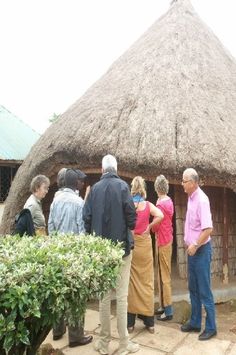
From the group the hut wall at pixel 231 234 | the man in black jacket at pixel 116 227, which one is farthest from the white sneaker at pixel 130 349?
the hut wall at pixel 231 234

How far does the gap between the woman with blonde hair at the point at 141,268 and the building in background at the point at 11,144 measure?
371 inches

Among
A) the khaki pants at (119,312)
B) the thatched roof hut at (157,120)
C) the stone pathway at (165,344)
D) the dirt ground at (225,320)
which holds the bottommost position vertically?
the stone pathway at (165,344)

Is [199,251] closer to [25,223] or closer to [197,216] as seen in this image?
[197,216]

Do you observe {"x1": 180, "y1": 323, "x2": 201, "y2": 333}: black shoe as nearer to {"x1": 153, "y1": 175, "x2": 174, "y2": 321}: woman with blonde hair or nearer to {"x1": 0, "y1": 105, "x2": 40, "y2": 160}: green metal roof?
{"x1": 153, "y1": 175, "x2": 174, "y2": 321}: woman with blonde hair

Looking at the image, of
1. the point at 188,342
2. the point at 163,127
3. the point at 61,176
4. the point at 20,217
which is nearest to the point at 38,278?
the point at 20,217

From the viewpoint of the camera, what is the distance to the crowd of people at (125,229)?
3.83 meters

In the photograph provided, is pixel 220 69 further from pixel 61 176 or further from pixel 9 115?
pixel 9 115

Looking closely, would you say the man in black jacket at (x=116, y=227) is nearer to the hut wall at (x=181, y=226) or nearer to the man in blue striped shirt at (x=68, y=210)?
the man in blue striped shirt at (x=68, y=210)

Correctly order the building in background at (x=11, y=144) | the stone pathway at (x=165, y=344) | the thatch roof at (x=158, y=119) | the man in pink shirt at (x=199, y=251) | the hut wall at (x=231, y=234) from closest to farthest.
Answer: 1. the stone pathway at (x=165, y=344)
2. the man in pink shirt at (x=199, y=251)
3. the thatch roof at (x=158, y=119)
4. the hut wall at (x=231, y=234)
5. the building in background at (x=11, y=144)

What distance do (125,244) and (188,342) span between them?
1.41 meters

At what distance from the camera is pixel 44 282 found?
2.59m

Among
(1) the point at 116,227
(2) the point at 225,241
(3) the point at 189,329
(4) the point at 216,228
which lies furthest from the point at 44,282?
(2) the point at 225,241

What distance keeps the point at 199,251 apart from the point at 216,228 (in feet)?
8.32

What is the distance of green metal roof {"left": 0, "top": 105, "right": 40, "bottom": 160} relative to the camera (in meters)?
13.7
